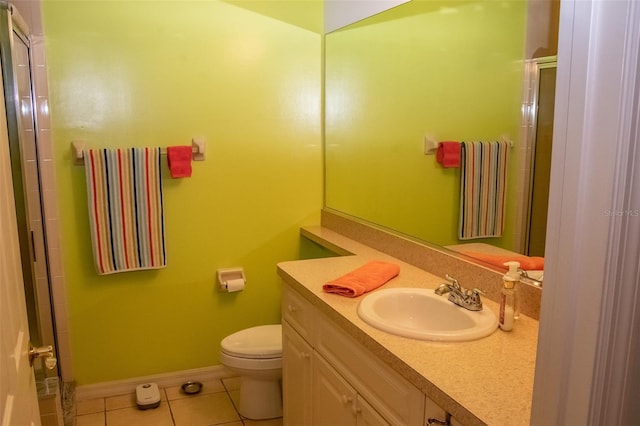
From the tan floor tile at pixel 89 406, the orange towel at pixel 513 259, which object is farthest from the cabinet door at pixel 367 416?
the tan floor tile at pixel 89 406

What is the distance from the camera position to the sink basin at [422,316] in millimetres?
1430

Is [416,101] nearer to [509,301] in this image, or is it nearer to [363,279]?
[363,279]

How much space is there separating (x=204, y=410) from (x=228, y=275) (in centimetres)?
75

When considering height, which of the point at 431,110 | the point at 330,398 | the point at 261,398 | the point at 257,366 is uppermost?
the point at 431,110

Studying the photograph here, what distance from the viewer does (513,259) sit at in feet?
5.71

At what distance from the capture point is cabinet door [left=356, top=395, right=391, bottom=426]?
→ 143 centimetres

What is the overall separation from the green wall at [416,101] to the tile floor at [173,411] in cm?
126

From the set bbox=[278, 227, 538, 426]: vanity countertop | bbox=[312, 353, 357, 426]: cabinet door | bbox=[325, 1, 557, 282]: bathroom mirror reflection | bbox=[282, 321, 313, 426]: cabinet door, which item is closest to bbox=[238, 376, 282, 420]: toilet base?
bbox=[282, 321, 313, 426]: cabinet door

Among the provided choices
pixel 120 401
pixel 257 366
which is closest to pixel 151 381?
pixel 120 401

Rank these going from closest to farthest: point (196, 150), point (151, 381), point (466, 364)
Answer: point (466, 364) → point (196, 150) → point (151, 381)

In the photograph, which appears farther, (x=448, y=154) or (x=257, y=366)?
(x=257, y=366)

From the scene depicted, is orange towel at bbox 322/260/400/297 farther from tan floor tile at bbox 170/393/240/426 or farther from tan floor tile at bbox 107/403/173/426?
tan floor tile at bbox 107/403/173/426

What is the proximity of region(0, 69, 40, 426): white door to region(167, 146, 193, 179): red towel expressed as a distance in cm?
152

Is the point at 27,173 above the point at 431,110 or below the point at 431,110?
below
